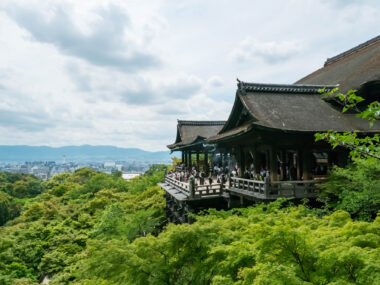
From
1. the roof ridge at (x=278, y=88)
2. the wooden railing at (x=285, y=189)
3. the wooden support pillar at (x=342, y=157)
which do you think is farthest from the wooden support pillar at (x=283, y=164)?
the wooden railing at (x=285, y=189)

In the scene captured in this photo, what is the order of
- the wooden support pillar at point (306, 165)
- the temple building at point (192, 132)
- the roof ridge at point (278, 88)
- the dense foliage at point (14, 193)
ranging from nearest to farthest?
the wooden support pillar at point (306, 165) < the roof ridge at point (278, 88) < the temple building at point (192, 132) < the dense foliage at point (14, 193)

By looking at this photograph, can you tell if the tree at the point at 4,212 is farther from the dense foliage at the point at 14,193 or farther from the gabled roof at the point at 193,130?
the gabled roof at the point at 193,130

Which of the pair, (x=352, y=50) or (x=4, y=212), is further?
(x=4, y=212)

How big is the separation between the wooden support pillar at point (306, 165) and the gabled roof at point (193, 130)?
17.5 m

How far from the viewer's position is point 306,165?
529 inches

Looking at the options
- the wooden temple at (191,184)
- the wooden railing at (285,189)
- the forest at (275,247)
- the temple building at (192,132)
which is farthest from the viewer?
the temple building at (192,132)

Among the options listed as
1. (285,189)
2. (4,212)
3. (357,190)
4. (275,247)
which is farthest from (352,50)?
(4,212)

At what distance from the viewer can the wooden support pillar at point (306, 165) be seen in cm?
1335

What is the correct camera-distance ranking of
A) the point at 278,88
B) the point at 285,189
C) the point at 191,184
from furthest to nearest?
the point at 191,184 < the point at 278,88 < the point at 285,189

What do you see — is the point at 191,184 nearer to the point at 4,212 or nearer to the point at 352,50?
the point at 352,50

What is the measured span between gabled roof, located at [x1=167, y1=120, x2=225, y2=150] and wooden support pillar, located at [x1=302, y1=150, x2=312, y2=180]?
17.5m

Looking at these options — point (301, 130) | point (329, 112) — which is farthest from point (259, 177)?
point (329, 112)

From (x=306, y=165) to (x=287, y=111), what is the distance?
115 inches

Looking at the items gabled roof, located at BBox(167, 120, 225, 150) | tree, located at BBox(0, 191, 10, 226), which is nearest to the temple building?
gabled roof, located at BBox(167, 120, 225, 150)
